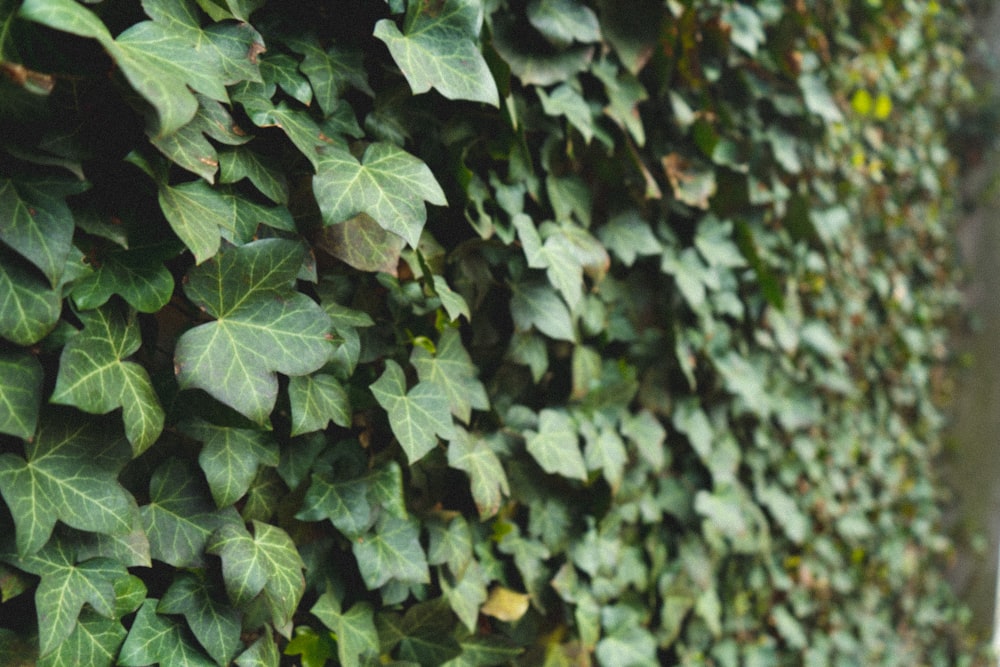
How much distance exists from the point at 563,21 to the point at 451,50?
32 cm

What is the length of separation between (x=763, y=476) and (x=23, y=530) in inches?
67.5

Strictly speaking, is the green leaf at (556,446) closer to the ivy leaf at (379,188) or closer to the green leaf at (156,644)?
the ivy leaf at (379,188)

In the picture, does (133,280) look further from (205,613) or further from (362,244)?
(205,613)

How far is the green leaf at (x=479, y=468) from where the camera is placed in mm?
1100

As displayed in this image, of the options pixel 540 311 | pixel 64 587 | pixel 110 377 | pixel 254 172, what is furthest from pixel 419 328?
pixel 64 587

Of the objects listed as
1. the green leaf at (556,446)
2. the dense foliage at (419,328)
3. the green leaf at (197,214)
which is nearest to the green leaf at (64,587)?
the dense foliage at (419,328)

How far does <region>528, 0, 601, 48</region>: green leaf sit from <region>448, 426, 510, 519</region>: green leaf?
642 mm

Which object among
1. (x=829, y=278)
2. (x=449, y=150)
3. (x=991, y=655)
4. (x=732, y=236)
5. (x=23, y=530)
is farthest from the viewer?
(x=991, y=655)

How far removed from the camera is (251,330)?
85cm

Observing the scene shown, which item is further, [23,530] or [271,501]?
[271,501]

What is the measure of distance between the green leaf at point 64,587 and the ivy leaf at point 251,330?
0.69 feet

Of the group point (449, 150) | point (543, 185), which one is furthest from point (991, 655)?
point (449, 150)

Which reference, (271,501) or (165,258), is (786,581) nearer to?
(271,501)

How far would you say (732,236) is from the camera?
1753 mm
